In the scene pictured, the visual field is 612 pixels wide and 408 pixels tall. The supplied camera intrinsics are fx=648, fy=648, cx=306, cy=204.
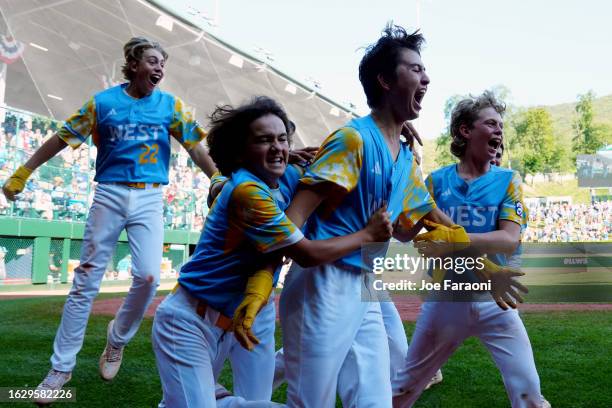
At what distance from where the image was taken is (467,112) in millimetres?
3688

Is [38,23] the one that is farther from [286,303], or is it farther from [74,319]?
[286,303]

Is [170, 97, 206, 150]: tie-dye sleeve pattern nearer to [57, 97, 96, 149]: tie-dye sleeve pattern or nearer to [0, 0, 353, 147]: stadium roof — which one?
[57, 97, 96, 149]: tie-dye sleeve pattern

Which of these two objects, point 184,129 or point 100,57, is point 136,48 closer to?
point 184,129

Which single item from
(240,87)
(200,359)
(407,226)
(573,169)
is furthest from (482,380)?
(573,169)

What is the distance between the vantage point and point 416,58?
8.54 ft

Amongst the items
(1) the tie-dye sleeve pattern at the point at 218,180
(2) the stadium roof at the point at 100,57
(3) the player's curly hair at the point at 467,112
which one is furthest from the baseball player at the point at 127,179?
(2) the stadium roof at the point at 100,57

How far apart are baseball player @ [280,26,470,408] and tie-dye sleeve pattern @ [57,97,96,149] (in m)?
2.61

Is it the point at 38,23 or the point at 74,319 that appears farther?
the point at 38,23

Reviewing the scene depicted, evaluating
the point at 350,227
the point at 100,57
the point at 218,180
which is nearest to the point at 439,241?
the point at 350,227

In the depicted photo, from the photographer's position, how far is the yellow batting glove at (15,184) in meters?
4.38

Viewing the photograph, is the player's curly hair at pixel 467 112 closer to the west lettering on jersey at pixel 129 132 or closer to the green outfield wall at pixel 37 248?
the west lettering on jersey at pixel 129 132

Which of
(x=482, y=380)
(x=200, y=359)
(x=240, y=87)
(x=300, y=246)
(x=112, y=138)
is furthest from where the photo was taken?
(x=240, y=87)

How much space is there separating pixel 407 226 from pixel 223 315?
32.7 inches

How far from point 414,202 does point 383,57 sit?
0.60m
